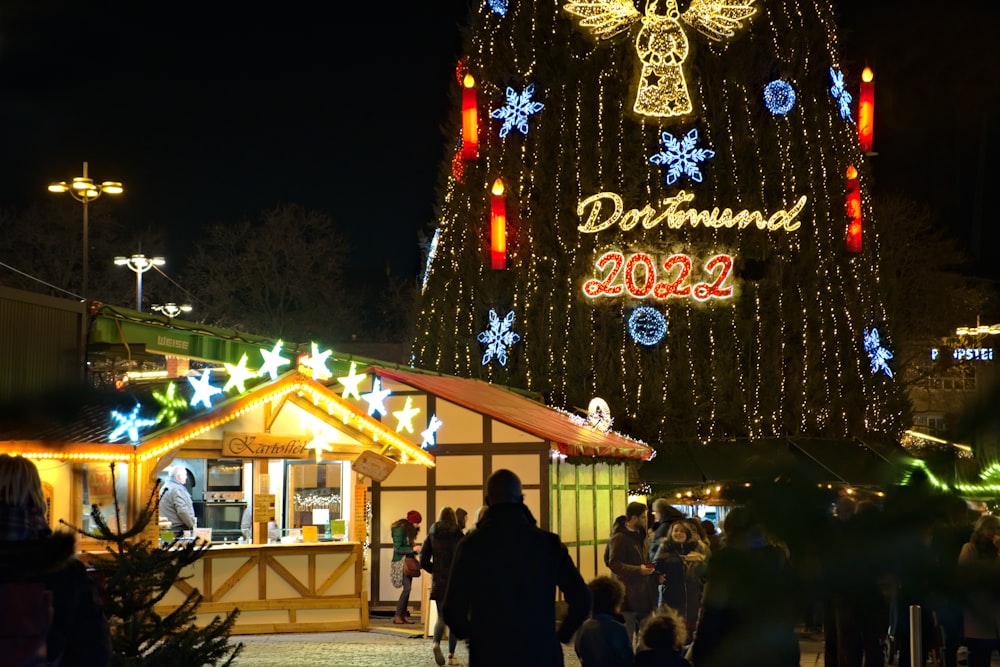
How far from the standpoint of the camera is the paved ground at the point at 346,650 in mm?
13781

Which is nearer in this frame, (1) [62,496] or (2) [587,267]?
(1) [62,496]

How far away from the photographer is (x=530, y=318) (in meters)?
33.9

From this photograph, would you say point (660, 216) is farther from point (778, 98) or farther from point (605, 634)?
point (605, 634)

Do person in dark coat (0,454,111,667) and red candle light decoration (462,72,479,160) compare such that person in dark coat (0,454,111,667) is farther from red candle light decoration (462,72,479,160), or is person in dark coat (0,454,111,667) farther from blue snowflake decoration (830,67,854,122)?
blue snowflake decoration (830,67,854,122)

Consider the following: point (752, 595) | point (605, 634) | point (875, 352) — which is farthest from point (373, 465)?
point (875, 352)

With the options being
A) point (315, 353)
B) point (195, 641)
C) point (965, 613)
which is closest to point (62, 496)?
point (315, 353)

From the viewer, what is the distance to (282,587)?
55.4ft

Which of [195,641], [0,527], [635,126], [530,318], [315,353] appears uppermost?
[635,126]

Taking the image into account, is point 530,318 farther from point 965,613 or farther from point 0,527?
point 965,613

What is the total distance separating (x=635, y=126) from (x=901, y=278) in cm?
1298

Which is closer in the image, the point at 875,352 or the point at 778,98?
the point at 778,98

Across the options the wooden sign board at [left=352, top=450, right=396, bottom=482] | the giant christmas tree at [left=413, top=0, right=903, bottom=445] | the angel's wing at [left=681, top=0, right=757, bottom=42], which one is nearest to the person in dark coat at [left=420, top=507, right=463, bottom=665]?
the wooden sign board at [left=352, top=450, right=396, bottom=482]

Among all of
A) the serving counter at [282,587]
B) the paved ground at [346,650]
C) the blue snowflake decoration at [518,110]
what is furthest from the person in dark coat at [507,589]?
the blue snowflake decoration at [518,110]

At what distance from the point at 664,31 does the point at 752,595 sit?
111 ft
